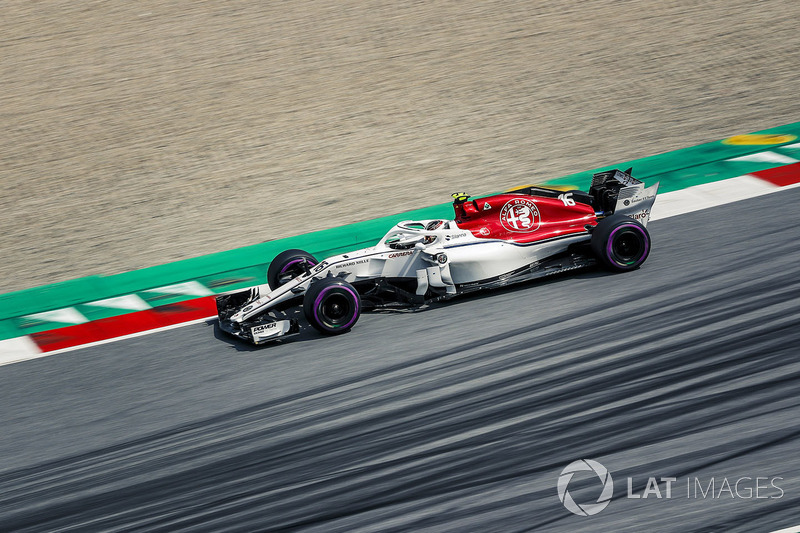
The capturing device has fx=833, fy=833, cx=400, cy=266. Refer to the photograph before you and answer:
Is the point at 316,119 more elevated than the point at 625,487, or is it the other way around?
the point at 316,119

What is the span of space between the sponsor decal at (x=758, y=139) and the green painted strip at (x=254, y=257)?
0.10m

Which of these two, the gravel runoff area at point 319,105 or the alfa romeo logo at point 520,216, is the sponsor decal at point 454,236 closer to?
the alfa romeo logo at point 520,216

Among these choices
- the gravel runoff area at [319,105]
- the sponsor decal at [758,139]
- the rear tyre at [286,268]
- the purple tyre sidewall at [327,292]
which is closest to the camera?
the purple tyre sidewall at [327,292]

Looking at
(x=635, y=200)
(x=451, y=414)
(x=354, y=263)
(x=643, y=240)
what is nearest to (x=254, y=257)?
(x=354, y=263)

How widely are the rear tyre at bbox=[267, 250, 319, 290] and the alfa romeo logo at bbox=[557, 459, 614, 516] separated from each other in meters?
4.04

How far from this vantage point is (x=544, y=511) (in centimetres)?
497

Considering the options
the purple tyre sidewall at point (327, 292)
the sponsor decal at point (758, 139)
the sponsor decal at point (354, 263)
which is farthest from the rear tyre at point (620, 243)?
the sponsor decal at point (758, 139)

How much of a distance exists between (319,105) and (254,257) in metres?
5.00

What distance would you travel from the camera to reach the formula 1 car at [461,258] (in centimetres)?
788

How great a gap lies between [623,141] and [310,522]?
8.96 meters

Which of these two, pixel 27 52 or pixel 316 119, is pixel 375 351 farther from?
pixel 27 52

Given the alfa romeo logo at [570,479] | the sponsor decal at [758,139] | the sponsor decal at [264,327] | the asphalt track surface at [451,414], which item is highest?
the sponsor decal at [758,139]

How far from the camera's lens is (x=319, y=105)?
1454cm

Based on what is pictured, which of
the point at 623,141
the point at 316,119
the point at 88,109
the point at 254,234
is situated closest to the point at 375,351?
the point at 254,234
